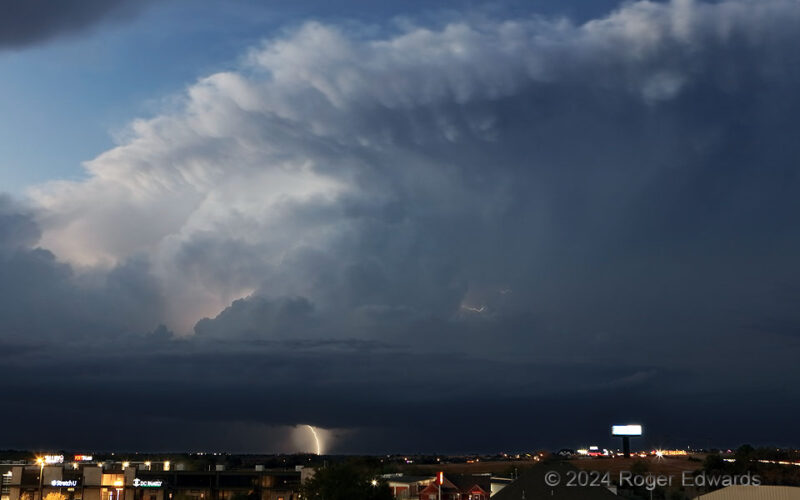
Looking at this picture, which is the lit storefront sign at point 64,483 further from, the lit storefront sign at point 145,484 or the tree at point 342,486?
the tree at point 342,486

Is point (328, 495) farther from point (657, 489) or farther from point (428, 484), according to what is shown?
point (657, 489)

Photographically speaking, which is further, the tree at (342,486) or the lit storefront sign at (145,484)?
the lit storefront sign at (145,484)

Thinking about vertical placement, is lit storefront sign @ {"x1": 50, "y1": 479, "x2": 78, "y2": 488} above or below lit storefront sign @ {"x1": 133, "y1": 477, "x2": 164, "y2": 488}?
above

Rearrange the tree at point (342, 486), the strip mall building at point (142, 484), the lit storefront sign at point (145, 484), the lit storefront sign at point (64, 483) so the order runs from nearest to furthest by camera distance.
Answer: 1. the tree at point (342, 486)
2. the strip mall building at point (142, 484)
3. the lit storefront sign at point (64, 483)
4. the lit storefront sign at point (145, 484)

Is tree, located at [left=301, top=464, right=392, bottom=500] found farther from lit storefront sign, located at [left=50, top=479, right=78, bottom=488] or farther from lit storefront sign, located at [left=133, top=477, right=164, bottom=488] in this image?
lit storefront sign, located at [left=50, top=479, right=78, bottom=488]

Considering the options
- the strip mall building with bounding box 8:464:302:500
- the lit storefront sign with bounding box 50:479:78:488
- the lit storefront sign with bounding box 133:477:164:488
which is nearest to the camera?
the strip mall building with bounding box 8:464:302:500

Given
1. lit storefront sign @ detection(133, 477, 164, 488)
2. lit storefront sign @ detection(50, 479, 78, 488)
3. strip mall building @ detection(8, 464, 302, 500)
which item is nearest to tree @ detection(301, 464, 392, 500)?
strip mall building @ detection(8, 464, 302, 500)

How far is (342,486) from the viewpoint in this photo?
367ft

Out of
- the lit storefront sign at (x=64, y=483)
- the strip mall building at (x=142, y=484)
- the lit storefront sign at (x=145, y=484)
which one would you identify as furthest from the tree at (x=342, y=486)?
the lit storefront sign at (x=64, y=483)

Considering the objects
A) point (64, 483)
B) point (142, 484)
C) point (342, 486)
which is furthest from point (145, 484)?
point (342, 486)

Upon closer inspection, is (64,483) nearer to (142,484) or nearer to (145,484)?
(142,484)

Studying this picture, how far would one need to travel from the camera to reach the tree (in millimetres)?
111312

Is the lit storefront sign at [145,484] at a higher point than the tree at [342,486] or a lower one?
lower

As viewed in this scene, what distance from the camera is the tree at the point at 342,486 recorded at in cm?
11131
